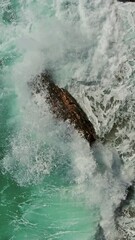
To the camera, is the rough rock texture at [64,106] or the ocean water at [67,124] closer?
the ocean water at [67,124]

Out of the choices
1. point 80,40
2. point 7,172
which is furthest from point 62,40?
point 7,172

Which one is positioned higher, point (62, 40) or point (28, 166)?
point (62, 40)

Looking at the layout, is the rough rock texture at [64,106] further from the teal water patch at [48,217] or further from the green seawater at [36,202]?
the teal water patch at [48,217]

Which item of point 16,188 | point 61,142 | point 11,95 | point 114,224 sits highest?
point 11,95

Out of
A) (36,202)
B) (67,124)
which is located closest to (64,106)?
(67,124)

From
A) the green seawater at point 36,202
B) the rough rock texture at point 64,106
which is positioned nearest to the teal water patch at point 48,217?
the green seawater at point 36,202

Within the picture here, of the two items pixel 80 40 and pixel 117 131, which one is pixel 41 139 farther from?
pixel 80 40

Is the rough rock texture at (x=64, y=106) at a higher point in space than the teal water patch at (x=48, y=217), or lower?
higher
